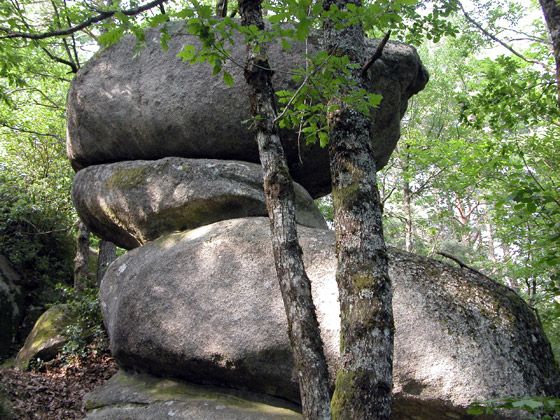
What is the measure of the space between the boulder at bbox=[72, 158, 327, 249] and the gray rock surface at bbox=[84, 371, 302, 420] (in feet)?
7.67

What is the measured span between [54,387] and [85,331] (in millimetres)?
1401

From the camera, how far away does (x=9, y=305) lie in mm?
8562

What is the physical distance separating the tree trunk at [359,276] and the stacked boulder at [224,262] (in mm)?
2319

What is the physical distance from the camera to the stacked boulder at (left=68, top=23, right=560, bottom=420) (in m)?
4.29

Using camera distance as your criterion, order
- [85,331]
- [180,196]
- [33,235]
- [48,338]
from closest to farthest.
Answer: [180,196]
[48,338]
[85,331]
[33,235]

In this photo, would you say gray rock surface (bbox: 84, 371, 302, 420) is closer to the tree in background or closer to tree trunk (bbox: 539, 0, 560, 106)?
the tree in background

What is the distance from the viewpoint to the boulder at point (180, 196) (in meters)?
6.38

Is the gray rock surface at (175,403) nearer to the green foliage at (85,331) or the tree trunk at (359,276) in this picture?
the green foliage at (85,331)

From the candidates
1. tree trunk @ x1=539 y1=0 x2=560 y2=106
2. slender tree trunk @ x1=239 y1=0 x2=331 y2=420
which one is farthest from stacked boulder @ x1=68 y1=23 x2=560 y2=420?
tree trunk @ x1=539 y1=0 x2=560 y2=106

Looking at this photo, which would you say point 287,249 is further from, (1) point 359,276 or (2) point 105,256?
(2) point 105,256

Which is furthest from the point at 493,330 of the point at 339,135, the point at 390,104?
the point at 390,104

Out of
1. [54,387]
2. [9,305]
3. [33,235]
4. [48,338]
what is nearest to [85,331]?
[48,338]

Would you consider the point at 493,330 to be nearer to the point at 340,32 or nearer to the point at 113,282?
the point at 340,32

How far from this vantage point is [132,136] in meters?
7.21
